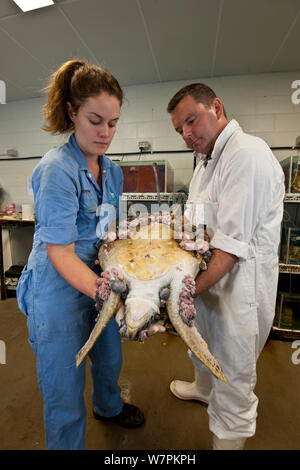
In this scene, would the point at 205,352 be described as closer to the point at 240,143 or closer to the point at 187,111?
the point at 240,143

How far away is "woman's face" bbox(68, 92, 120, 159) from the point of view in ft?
2.56

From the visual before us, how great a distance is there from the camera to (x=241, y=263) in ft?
3.09

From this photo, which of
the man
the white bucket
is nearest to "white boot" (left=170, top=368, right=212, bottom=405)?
the man

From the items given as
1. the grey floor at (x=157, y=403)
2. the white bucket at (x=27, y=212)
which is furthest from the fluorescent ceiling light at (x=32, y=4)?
the grey floor at (x=157, y=403)

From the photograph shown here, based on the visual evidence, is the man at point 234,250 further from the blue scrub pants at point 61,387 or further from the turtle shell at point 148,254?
the blue scrub pants at point 61,387

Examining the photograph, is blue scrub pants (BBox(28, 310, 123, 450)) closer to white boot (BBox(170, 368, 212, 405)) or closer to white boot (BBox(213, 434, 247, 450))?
white boot (BBox(213, 434, 247, 450))

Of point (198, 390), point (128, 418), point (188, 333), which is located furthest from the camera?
point (198, 390)

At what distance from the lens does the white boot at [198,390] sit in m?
1.50

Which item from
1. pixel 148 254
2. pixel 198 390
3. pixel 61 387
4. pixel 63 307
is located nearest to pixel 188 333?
pixel 148 254

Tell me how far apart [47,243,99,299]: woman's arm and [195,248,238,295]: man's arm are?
1.31 ft

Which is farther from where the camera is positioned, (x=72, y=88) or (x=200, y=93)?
(x=200, y=93)

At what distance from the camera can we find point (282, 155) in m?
2.82

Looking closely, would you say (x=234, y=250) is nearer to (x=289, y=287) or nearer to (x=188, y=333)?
(x=188, y=333)

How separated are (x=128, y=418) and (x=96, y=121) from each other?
1.67 meters
